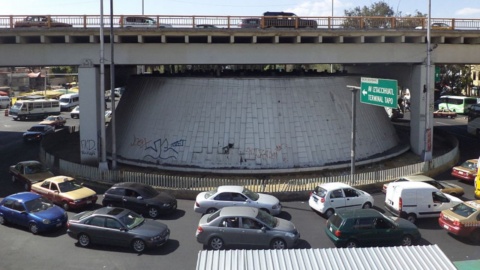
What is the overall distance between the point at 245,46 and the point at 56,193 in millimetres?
12927

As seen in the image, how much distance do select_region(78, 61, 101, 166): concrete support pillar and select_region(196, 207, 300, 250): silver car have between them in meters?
13.6

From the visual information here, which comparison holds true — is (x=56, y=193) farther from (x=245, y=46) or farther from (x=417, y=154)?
(x=417, y=154)

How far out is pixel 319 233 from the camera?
17.7 metres

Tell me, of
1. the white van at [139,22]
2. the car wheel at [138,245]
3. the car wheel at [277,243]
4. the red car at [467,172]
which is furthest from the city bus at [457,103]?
the car wheel at [138,245]

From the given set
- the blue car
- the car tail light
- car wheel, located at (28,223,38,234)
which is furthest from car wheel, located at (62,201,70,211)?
the car tail light

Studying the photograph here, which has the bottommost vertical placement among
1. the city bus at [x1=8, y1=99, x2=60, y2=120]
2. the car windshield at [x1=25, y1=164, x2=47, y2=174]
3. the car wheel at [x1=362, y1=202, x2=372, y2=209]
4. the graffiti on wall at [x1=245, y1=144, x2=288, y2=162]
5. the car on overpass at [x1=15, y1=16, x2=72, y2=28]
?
the car wheel at [x1=362, y1=202, x2=372, y2=209]

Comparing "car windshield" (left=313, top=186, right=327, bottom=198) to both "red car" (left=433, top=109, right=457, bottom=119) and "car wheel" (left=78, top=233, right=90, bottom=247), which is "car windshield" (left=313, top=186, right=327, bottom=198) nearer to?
"car wheel" (left=78, top=233, right=90, bottom=247)

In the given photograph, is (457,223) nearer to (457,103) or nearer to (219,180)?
(219,180)

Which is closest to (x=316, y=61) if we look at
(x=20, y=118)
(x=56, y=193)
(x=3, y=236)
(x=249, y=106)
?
(x=249, y=106)

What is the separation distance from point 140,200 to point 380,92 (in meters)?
11.4

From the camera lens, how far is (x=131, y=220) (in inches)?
635

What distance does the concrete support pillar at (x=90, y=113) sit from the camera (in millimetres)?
26812

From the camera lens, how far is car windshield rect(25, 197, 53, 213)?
58.2ft

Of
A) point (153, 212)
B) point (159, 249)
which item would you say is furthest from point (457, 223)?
point (153, 212)
